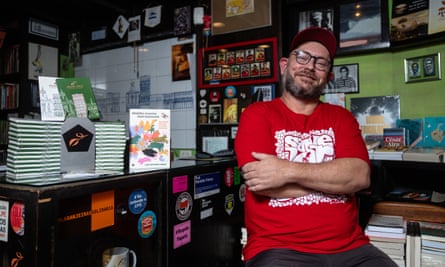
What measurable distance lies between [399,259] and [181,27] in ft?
8.38

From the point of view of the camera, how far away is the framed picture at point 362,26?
7.23 feet

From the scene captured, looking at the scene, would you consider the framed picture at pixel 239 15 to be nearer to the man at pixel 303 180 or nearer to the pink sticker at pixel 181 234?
the man at pixel 303 180

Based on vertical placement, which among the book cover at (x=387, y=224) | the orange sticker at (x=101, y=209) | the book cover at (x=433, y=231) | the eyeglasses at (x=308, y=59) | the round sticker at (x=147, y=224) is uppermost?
the eyeglasses at (x=308, y=59)

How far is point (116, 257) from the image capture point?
47.2 inches

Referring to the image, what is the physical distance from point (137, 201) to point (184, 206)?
0.24m

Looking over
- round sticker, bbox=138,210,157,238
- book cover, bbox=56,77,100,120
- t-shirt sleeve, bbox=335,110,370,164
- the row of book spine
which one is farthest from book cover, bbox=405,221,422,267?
book cover, bbox=56,77,100,120

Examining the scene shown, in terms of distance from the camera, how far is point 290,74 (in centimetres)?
155

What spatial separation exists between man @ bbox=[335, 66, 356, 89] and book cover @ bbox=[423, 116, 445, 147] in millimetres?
533

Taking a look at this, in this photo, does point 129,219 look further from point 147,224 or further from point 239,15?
point 239,15

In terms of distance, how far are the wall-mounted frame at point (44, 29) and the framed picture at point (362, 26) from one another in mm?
3382

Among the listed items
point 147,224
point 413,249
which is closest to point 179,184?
point 147,224

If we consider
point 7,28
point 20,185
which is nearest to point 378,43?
point 20,185

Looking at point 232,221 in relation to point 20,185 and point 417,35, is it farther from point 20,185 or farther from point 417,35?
point 417,35

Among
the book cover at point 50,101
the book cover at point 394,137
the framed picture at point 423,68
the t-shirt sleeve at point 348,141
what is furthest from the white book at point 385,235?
the book cover at point 50,101
